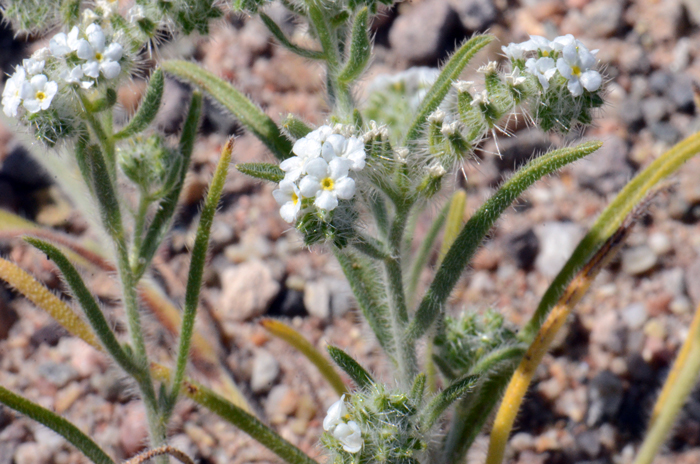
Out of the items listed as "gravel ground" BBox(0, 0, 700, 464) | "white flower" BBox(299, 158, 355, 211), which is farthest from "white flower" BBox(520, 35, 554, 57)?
"gravel ground" BBox(0, 0, 700, 464)

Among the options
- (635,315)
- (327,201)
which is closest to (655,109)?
(635,315)

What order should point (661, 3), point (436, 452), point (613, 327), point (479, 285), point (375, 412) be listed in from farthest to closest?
point (661, 3) < point (479, 285) < point (613, 327) < point (436, 452) < point (375, 412)

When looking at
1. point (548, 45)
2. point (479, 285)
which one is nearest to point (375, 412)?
point (548, 45)

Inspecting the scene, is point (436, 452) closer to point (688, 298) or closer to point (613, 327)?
point (613, 327)

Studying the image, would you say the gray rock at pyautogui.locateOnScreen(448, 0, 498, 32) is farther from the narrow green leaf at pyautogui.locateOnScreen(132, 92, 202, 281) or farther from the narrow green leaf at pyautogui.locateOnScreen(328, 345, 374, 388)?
the narrow green leaf at pyautogui.locateOnScreen(328, 345, 374, 388)

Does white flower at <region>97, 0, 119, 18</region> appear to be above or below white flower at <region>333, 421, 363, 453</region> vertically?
above
